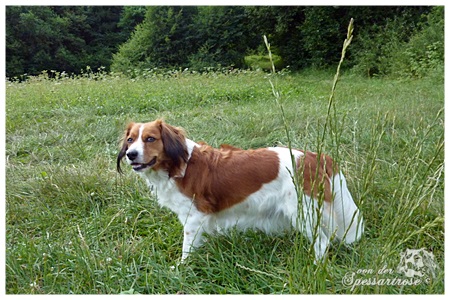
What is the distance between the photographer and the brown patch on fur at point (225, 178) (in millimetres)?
2951

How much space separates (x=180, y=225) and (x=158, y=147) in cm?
77

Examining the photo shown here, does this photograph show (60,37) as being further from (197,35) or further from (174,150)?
(174,150)

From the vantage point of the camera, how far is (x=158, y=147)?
9.71 feet

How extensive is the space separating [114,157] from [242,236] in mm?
2429

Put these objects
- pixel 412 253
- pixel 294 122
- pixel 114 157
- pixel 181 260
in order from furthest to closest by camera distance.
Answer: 1. pixel 294 122
2. pixel 114 157
3. pixel 181 260
4. pixel 412 253

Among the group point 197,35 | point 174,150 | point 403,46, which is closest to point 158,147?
point 174,150

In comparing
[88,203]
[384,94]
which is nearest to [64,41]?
[384,94]

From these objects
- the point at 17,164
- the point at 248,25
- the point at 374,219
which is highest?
the point at 248,25

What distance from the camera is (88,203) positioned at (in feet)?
12.3

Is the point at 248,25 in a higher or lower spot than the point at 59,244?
higher

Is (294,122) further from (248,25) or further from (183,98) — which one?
(248,25)
